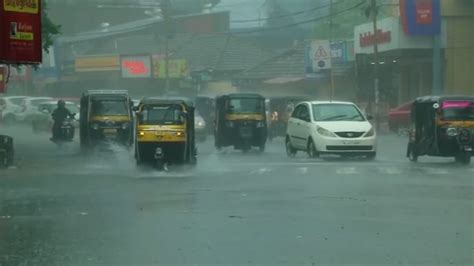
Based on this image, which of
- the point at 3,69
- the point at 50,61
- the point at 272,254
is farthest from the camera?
the point at 50,61

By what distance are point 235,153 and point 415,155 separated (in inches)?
311

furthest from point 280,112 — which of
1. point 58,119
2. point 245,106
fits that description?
point 58,119

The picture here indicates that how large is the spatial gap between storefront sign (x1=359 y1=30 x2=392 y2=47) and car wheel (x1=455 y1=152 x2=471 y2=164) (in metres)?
24.6

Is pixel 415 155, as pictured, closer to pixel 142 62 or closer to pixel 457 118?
pixel 457 118

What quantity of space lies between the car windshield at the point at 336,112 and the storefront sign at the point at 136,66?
1774 inches

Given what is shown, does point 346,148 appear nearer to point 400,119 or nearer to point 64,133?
point 64,133

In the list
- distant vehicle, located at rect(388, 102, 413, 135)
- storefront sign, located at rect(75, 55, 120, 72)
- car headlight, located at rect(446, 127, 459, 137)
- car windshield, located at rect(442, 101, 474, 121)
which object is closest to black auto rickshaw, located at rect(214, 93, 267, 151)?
car windshield, located at rect(442, 101, 474, 121)

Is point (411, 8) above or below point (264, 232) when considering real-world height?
above

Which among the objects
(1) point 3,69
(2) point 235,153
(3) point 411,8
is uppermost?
(3) point 411,8

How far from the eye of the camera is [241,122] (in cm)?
3186

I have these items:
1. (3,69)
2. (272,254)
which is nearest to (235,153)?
(3,69)

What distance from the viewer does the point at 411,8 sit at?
47.6 metres

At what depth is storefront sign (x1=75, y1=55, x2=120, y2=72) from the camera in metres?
74.4

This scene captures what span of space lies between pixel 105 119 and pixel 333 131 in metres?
7.99
